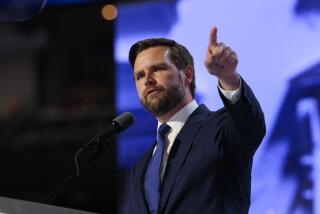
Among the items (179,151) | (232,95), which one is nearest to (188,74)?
(179,151)

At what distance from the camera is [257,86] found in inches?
128

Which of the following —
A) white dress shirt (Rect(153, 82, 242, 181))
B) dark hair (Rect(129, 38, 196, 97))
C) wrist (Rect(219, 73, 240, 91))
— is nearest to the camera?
wrist (Rect(219, 73, 240, 91))

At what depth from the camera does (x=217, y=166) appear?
200 centimetres

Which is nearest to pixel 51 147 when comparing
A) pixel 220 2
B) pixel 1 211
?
pixel 220 2

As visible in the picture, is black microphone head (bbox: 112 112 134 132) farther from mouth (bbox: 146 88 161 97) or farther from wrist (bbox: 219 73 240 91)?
wrist (bbox: 219 73 240 91)

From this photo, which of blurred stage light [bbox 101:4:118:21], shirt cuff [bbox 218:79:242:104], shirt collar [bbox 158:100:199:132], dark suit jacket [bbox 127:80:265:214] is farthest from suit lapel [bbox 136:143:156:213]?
blurred stage light [bbox 101:4:118:21]

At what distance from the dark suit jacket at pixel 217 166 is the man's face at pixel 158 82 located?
0.57 feet

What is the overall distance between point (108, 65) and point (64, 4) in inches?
74.2

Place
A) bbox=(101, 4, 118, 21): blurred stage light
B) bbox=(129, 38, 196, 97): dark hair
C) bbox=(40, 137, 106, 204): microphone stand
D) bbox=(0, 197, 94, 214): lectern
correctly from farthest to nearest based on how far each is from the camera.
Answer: bbox=(101, 4, 118, 21): blurred stage light
bbox=(129, 38, 196, 97): dark hair
bbox=(40, 137, 106, 204): microphone stand
bbox=(0, 197, 94, 214): lectern

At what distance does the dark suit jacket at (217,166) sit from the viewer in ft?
6.34

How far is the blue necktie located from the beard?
0.17 ft

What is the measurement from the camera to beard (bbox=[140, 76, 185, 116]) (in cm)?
221

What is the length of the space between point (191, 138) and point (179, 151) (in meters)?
0.06

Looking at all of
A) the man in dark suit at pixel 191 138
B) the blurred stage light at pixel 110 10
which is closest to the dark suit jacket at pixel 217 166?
the man in dark suit at pixel 191 138
